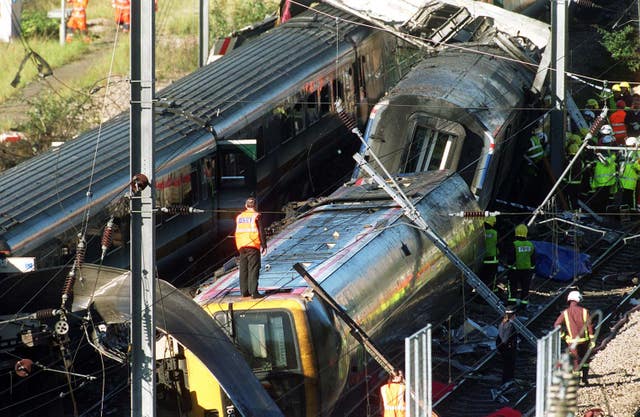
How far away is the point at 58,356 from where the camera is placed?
54.9 feet

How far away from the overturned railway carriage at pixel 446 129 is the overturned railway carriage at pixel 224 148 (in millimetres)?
2353

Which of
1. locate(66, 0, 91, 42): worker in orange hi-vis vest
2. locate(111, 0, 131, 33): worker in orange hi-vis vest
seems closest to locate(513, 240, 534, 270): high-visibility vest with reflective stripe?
locate(111, 0, 131, 33): worker in orange hi-vis vest

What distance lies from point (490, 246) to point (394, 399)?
725 centimetres

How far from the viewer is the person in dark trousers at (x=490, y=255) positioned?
2103 cm

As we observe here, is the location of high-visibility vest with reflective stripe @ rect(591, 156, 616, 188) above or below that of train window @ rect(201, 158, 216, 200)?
below

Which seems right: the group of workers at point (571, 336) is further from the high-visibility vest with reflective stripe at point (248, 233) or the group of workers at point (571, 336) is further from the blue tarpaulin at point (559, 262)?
the blue tarpaulin at point (559, 262)

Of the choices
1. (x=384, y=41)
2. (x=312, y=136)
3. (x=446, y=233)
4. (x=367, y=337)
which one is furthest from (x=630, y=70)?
(x=367, y=337)

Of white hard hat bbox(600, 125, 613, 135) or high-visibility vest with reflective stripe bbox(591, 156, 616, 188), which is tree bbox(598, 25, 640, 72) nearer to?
white hard hat bbox(600, 125, 613, 135)

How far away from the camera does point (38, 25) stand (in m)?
39.2

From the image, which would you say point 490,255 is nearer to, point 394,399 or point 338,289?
point 338,289

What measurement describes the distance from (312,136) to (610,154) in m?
5.80

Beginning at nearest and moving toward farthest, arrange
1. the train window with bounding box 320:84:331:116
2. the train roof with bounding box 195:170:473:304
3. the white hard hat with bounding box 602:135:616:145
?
the train roof with bounding box 195:170:473:304 → the train window with bounding box 320:84:331:116 → the white hard hat with bounding box 602:135:616:145

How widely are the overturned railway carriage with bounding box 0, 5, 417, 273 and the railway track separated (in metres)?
4.50

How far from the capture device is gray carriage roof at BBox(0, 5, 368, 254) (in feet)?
60.6
